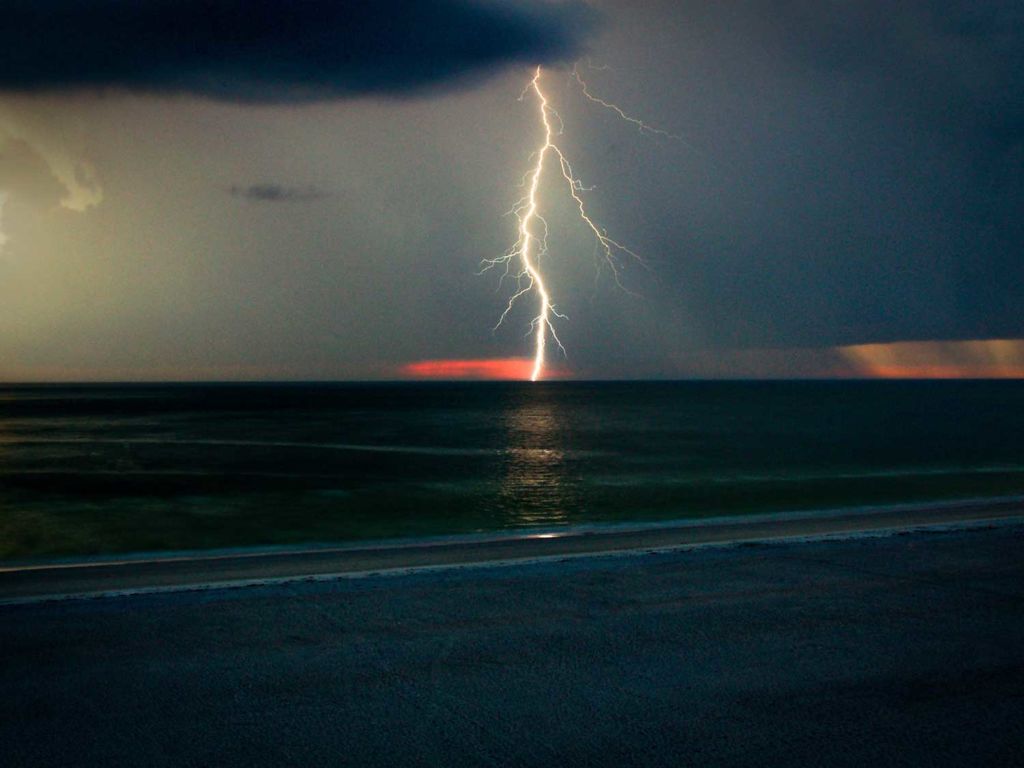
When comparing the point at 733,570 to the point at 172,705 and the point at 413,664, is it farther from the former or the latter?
the point at 172,705

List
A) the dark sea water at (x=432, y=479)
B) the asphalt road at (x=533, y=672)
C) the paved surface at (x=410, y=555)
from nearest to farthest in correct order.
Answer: the asphalt road at (x=533, y=672)
the paved surface at (x=410, y=555)
the dark sea water at (x=432, y=479)

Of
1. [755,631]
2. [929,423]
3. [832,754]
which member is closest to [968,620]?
[755,631]

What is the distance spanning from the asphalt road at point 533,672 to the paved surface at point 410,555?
80 cm

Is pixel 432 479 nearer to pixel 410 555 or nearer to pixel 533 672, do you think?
pixel 410 555

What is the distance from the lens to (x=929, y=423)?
64750 mm

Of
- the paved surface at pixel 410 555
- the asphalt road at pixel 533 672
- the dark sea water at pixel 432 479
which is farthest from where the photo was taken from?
the dark sea water at pixel 432 479

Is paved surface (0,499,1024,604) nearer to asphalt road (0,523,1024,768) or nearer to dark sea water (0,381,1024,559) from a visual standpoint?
asphalt road (0,523,1024,768)

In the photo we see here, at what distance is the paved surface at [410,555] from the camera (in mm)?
7828

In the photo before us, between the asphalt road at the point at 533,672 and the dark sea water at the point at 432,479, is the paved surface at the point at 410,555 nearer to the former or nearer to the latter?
the asphalt road at the point at 533,672

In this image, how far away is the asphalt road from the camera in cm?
411

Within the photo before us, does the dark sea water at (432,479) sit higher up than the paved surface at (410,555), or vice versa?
the paved surface at (410,555)

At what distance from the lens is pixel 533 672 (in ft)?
17.0

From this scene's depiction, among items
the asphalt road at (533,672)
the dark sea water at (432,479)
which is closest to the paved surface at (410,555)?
the asphalt road at (533,672)

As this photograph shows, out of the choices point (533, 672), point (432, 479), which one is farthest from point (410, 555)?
point (432, 479)
